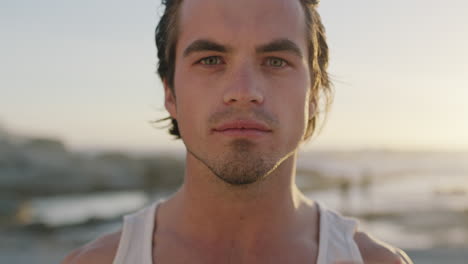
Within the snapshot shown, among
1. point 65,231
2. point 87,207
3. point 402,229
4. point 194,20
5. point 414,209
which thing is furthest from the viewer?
point 87,207

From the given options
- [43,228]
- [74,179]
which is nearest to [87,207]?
[43,228]

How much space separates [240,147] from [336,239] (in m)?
0.80

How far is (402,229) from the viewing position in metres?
16.4

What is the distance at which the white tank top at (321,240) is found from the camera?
8.73 ft

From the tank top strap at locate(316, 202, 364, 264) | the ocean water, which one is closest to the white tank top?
the tank top strap at locate(316, 202, 364, 264)

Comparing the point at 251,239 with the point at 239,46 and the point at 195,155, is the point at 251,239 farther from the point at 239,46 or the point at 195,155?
the point at 239,46

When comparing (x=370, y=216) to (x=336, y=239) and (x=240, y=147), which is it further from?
(x=240, y=147)

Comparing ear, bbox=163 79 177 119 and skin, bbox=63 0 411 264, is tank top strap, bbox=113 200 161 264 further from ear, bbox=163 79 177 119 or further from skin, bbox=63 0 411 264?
ear, bbox=163 79 177 119

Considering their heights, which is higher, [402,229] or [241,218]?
[241,218]

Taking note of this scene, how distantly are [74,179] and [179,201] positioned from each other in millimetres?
27635

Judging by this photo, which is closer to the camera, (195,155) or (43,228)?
(195,155)

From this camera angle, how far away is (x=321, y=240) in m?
2.80

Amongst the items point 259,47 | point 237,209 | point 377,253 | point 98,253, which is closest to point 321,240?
point 377,253

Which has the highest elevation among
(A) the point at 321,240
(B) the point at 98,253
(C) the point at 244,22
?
(C) the point at 244,22
